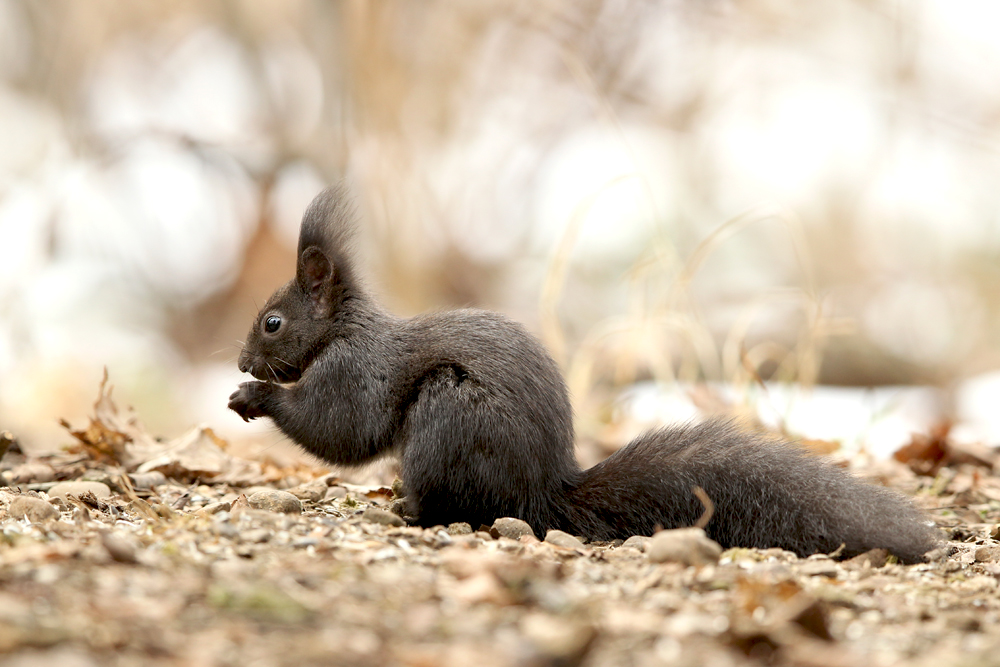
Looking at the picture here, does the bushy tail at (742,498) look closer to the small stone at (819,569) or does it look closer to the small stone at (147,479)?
the small stone at (819,569)

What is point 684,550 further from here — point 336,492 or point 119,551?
point 336,492

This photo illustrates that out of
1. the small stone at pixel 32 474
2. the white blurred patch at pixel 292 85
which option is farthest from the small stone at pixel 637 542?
the white blurred patch at pixel 292 85

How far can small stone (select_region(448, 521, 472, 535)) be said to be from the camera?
2.30 m

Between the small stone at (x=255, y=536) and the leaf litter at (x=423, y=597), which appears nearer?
the leaf litter at (x=423, y=597)

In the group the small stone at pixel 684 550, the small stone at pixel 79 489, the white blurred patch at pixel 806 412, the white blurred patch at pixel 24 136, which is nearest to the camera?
the small stone at pixel 684 550

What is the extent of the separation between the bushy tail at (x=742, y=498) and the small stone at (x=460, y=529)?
27 cm

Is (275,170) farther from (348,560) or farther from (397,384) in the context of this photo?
(348,560)

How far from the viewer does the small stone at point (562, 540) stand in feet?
7.26

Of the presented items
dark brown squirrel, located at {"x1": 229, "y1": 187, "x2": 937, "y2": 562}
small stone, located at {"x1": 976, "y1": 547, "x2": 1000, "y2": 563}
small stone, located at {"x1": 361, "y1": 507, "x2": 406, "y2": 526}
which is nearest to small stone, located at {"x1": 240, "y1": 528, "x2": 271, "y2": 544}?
small stone, located at {"x1": 361, "y1": 507, "x2": 406, "y2": 526}

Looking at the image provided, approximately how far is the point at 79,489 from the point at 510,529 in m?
1.18

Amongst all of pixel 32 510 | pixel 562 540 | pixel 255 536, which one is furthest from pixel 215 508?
pixel 562 540

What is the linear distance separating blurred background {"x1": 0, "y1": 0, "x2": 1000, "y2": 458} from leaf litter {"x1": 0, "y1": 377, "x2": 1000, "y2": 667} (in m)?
A: 3.48

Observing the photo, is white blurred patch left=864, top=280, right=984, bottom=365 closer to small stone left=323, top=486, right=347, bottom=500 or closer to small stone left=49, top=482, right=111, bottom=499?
small stone left=323, top=486, right=347, bottom=500

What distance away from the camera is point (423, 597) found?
1499mm
